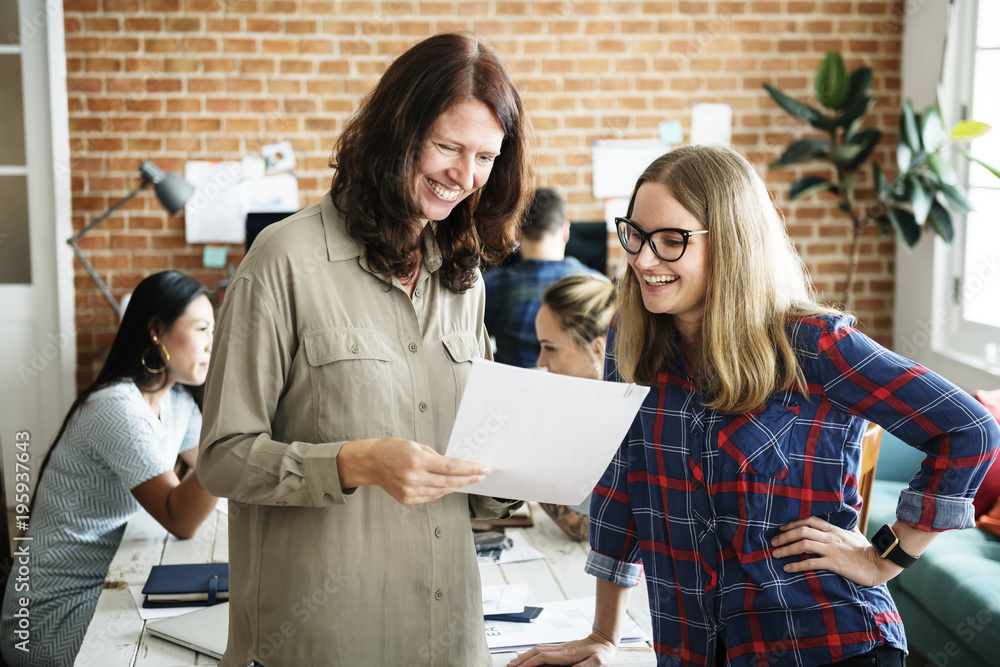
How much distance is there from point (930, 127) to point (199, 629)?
3.57 metres

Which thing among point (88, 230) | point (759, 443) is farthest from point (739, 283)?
point (88, 230)

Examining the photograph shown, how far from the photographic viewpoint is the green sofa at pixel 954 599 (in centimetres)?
216

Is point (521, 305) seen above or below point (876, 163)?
below

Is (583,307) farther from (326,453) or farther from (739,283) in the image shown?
(326,453)

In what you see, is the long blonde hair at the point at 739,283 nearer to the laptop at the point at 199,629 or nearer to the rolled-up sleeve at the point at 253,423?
the rolled-up sleeve at the point at 253,423

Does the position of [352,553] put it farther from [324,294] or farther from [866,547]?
[866,547]

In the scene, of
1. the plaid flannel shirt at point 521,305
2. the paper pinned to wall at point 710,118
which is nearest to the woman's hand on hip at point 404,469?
the plaid flannel shirt at point 521,305

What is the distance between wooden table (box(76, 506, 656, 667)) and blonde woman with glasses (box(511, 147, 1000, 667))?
12.4 inches

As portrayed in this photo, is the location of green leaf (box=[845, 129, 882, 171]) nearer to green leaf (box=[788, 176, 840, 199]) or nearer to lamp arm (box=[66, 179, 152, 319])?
green leaf (box=[788, 176, 840, 199])

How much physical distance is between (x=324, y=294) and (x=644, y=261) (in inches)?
18.8

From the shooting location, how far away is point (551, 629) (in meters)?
1.58

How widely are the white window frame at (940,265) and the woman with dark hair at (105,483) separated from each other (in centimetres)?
322

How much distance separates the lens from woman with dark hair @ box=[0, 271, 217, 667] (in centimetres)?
196

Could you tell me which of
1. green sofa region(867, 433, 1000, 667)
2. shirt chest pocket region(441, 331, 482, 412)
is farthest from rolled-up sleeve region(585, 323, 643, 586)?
green sofa region(867, 433, 1000, 667)
